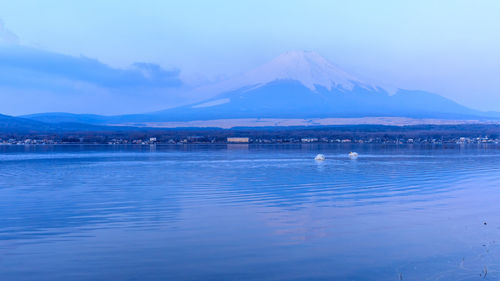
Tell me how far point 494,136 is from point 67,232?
97.2 m

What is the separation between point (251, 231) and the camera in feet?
37.0

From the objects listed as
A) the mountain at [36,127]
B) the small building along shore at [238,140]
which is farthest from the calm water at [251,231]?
the mountain at [36,127]

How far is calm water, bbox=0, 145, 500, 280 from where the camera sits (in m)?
8.48

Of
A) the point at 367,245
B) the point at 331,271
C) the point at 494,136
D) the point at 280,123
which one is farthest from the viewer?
the point at 280,123

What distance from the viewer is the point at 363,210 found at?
13820 millimetres

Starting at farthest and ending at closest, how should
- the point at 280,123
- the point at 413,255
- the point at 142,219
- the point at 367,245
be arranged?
the point at 280,123, the point at 142,219, the point at 367,245, the point at 413,255

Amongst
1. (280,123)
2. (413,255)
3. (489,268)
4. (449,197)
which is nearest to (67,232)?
(413,255)

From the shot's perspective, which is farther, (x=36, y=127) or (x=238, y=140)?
(x=36, y=127)

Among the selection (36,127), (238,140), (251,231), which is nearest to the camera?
(251,231)

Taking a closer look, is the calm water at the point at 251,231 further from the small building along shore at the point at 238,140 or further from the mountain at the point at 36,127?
the mountain at the point at 36,127

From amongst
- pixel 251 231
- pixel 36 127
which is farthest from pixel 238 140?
pixel 251 231

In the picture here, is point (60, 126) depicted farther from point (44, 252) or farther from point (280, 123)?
point (44, 252)

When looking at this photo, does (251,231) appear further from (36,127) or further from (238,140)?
(36,127)

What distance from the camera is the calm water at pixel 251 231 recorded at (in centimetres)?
848
